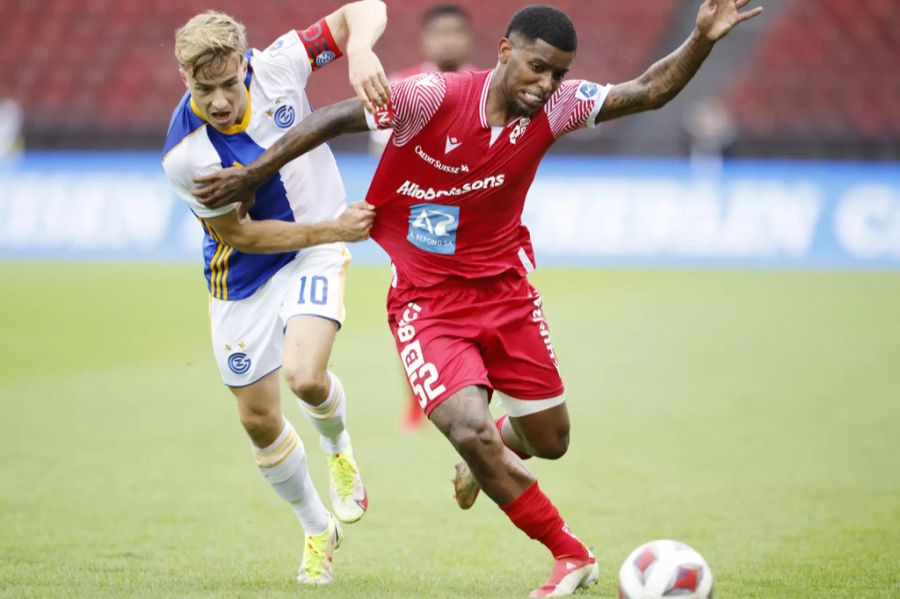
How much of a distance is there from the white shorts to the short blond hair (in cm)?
115

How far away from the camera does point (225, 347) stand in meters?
6.16

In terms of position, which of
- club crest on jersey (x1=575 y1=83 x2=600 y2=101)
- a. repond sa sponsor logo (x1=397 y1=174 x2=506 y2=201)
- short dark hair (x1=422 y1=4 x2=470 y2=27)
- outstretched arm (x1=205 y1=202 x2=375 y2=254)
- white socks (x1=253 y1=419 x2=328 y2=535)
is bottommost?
white socks (x1=253 y1=419 x2=328 y2=535)

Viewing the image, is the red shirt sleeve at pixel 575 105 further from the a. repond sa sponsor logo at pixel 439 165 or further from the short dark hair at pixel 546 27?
the a. repond sa sponsor logo at pixel 439 165

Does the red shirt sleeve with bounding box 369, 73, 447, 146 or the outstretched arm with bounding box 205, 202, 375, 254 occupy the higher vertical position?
the red shirt sleeve with bounding box 369, 73, 447, 146

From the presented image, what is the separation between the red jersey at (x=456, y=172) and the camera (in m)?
5.39

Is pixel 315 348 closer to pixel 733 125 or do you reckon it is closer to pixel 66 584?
pixel 66 584

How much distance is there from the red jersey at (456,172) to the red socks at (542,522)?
109cm

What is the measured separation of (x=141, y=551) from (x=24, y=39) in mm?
20554

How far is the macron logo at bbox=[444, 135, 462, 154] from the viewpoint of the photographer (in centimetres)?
541

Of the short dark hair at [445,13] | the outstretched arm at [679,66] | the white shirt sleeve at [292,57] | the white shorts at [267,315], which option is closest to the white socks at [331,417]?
the white shorts at [267,315]

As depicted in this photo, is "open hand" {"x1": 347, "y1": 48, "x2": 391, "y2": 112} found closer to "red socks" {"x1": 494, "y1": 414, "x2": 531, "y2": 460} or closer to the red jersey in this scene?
the red jersey

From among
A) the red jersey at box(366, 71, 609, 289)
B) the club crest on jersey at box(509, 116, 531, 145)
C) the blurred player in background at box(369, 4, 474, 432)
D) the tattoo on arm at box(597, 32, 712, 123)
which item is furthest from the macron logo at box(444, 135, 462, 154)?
the blurred player in background at box(369, 4, 474, 432)

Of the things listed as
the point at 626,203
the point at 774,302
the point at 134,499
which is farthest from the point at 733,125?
the point at 134,499

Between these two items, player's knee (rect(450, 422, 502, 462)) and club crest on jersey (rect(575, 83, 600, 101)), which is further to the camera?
club crest on jersey (rect(575, 83, 600, 101))
